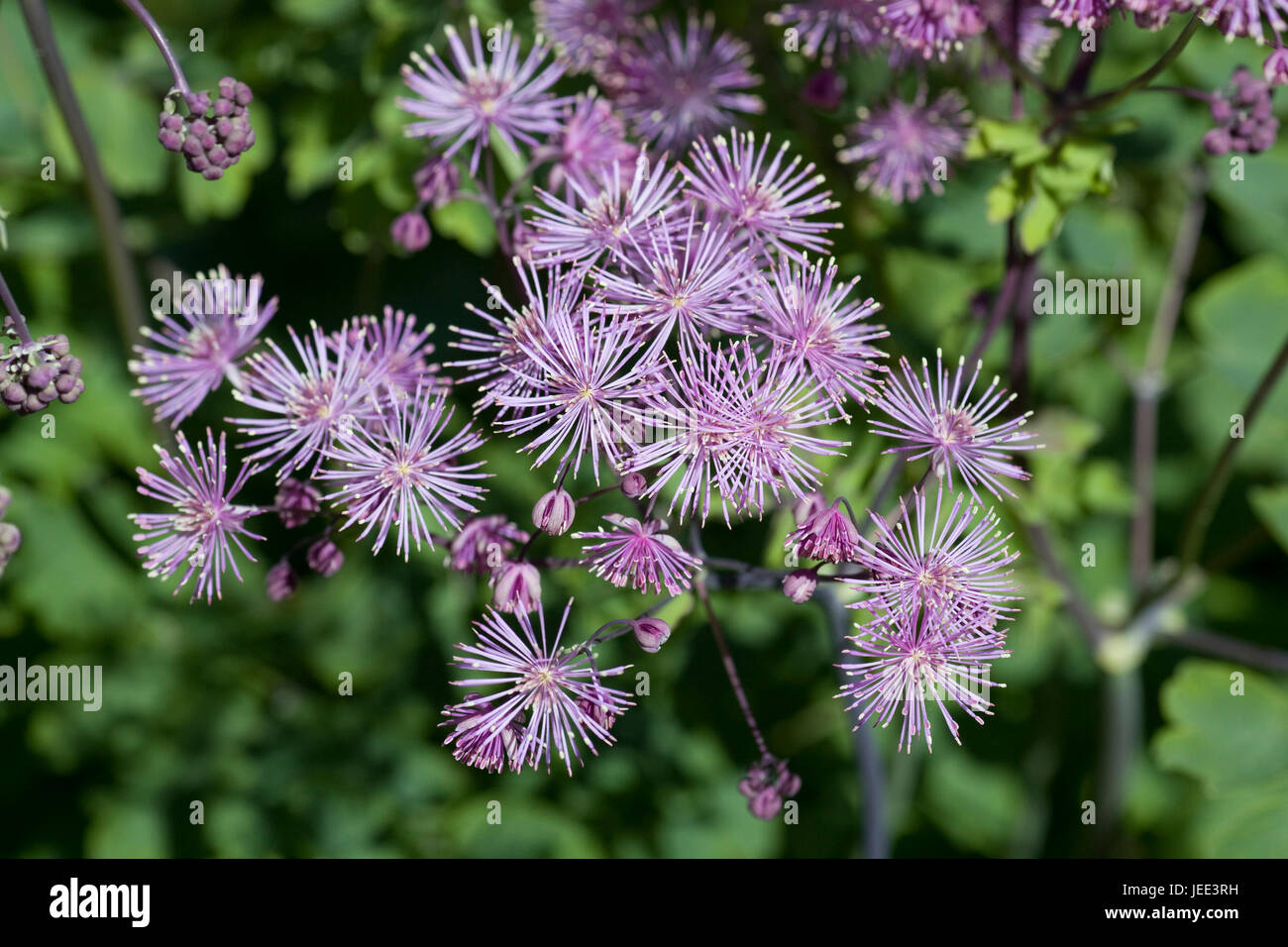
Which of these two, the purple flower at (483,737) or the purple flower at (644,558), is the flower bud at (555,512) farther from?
the purple flower at (483,737)

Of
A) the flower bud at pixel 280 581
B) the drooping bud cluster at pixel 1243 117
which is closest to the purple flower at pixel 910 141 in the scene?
the drooping bud cluster at pixel 1243 117

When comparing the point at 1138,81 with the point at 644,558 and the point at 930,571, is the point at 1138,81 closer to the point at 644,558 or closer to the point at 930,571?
the point at 930,571

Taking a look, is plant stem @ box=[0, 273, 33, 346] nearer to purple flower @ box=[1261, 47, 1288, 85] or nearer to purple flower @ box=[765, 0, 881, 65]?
purple flower @ box=[765, 0, 881, 65]

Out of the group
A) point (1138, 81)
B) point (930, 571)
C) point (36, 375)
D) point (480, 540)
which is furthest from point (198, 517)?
point (1138, 81)

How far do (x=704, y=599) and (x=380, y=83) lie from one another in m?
1.12

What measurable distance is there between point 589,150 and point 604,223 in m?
0.23

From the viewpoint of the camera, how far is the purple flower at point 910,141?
178 cm

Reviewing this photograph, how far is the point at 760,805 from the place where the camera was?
142 cm

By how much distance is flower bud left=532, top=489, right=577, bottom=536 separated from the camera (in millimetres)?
1246

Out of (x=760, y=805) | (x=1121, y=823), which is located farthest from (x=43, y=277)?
(x=1121, y=823)

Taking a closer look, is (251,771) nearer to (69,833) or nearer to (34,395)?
(69,833)

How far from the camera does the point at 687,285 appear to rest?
4.30ft

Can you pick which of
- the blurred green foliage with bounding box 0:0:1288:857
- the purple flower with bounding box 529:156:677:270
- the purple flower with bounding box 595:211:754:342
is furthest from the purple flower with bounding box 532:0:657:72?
the purple flower with bounding box 595:211:754:342

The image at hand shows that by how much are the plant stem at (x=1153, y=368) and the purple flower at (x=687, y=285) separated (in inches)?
50.8
